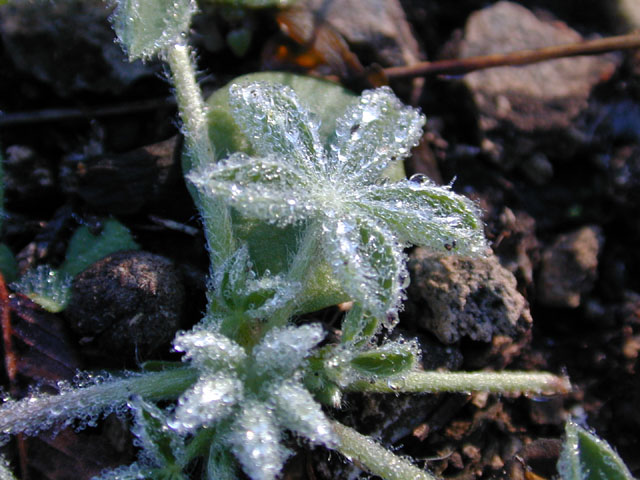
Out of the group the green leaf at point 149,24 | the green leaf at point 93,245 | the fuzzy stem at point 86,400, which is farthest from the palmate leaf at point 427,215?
the green leaf at point 93,245

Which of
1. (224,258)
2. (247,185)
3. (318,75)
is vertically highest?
(318,75)

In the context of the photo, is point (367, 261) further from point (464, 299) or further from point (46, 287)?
point (46, 287)

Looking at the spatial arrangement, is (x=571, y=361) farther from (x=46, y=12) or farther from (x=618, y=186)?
(x=46, y=12)

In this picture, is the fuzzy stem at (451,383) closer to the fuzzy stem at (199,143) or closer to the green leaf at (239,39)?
the fuzzy stem at (199,143)

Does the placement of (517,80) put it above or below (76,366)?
above

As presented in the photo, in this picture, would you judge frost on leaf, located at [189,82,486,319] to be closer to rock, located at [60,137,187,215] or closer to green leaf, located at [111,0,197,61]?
green leaf, located at [111,0,197,61]

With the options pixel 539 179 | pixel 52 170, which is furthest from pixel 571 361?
pixel 52 170

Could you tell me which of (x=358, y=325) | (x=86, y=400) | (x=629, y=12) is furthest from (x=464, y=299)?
(x=629, y=12)

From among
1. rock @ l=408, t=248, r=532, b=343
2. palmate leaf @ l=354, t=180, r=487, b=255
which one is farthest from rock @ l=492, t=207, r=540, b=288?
palmate leaf @ l=354, t=180, r=487, b=255
